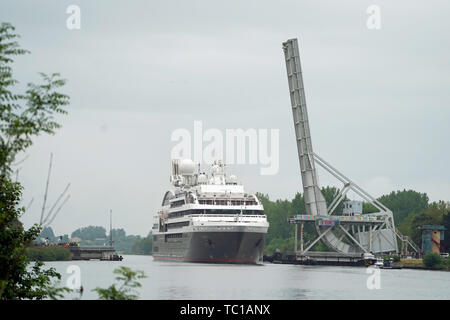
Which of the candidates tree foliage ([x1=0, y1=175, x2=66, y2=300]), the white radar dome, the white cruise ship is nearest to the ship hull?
the white cruise ship

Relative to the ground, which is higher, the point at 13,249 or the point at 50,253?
the point at 50,253

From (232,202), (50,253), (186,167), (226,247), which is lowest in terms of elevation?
(226,247)

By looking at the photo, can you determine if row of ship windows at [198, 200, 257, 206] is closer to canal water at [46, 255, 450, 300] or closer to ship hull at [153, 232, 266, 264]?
ship hull at [153, 232, 266, 264]

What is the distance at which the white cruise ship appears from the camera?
94.7 metres

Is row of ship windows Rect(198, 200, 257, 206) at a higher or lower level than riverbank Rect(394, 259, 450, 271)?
higher

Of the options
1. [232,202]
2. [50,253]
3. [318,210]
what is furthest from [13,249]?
[50,253]

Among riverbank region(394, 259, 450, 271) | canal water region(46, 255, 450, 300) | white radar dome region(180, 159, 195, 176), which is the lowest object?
canal water region(46, 255, 450, 300)

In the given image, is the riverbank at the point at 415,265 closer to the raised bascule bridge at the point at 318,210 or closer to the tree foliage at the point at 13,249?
the raised bascule bridge at the point at 318,210

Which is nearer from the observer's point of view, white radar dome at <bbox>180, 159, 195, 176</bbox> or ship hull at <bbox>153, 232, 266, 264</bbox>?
ship hull at <bbox>153, 232, 266, 264</bbox>

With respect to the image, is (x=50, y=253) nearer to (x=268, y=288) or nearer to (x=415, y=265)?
(x=415, y=265)

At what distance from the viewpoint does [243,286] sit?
58062 millimetres

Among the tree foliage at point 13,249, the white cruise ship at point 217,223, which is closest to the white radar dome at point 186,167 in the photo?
the white cruise ship at point 217,223

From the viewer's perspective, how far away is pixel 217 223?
95750 millimetres

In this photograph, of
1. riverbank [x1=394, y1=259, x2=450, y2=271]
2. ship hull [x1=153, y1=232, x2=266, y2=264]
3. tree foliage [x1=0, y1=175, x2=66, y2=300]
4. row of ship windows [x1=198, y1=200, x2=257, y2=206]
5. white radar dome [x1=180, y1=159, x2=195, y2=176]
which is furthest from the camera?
white radar dome [x1=180, y1=159, x2=195, y2=176]
